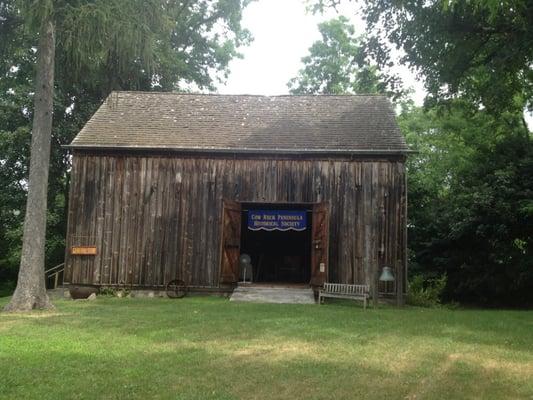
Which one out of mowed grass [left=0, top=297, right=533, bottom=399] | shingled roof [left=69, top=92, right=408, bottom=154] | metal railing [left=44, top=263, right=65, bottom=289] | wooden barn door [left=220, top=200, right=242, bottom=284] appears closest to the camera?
mowed grass [left=0, top=297, right=533, bottom=399]

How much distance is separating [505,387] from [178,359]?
406 centimetres

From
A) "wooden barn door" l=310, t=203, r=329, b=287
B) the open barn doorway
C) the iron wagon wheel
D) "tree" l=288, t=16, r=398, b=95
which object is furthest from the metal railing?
"tree" l=288, t=16, r=398, b=95

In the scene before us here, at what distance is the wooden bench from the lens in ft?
47.4

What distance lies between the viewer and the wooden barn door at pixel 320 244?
1602 centimetres

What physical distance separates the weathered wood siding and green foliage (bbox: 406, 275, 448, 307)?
188cm

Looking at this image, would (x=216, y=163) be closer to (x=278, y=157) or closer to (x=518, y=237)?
(x=278, y=157)

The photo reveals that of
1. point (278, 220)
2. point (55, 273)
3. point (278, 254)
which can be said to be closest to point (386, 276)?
point (278, 220)

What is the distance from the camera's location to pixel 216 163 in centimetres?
1709

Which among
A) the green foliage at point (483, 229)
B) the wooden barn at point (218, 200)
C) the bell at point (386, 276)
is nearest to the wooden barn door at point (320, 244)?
the wooden barn at point (218, 200)

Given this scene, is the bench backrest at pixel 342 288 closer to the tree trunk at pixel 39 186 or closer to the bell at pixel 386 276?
the bell at pixel 386 276

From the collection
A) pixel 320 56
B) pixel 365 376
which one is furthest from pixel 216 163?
pixel 320 56

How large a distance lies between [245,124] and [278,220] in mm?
3443

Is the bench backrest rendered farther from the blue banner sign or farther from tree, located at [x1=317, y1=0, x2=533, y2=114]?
tree, located at [x1=317, y1=0, x2=533, y2=114]

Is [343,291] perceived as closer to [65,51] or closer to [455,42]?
[455,42]
